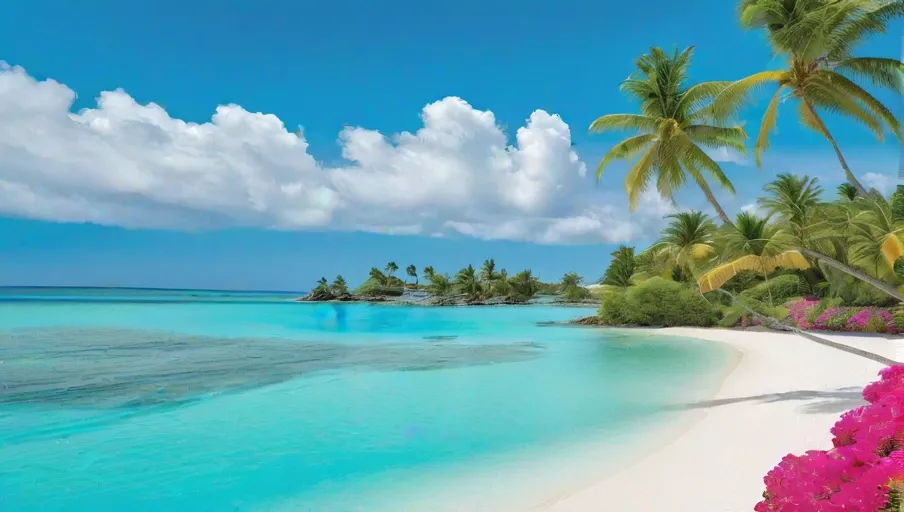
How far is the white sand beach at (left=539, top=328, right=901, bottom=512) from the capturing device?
3.71 meters

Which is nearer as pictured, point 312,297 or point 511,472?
point 511,472

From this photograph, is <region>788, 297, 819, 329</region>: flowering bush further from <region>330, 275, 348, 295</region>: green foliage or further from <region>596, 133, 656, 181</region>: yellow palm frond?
<region>330, 275, 348, 295</region>: green foliage

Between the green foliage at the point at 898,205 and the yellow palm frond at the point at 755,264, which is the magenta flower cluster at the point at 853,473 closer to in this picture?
the yellow palm frond at the point at 755,264

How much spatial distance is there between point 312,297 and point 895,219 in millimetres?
64452

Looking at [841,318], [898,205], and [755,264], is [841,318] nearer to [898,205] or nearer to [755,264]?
[898,205]

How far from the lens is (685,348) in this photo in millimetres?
14930

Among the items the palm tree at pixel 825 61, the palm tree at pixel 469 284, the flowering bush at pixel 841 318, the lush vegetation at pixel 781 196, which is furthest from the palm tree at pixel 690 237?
the palm tree at pixel 469 284

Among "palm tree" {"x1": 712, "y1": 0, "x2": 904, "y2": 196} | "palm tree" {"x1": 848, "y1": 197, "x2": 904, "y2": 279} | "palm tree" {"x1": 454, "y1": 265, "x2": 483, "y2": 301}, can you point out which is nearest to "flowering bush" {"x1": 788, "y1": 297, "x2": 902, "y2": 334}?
"palm tree" {"x1": 848, "y1": 197, "x2": 904, "y2": 279}

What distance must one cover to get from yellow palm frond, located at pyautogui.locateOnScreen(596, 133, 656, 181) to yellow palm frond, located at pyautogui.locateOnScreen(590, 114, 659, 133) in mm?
222

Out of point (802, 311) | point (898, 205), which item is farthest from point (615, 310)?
point (898, 205)

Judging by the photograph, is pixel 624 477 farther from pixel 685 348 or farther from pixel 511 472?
pixel 685 348

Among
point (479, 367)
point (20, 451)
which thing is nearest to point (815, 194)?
point (479, 367)

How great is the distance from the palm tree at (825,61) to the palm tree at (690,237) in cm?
1288

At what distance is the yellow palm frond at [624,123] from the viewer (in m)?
13.1
